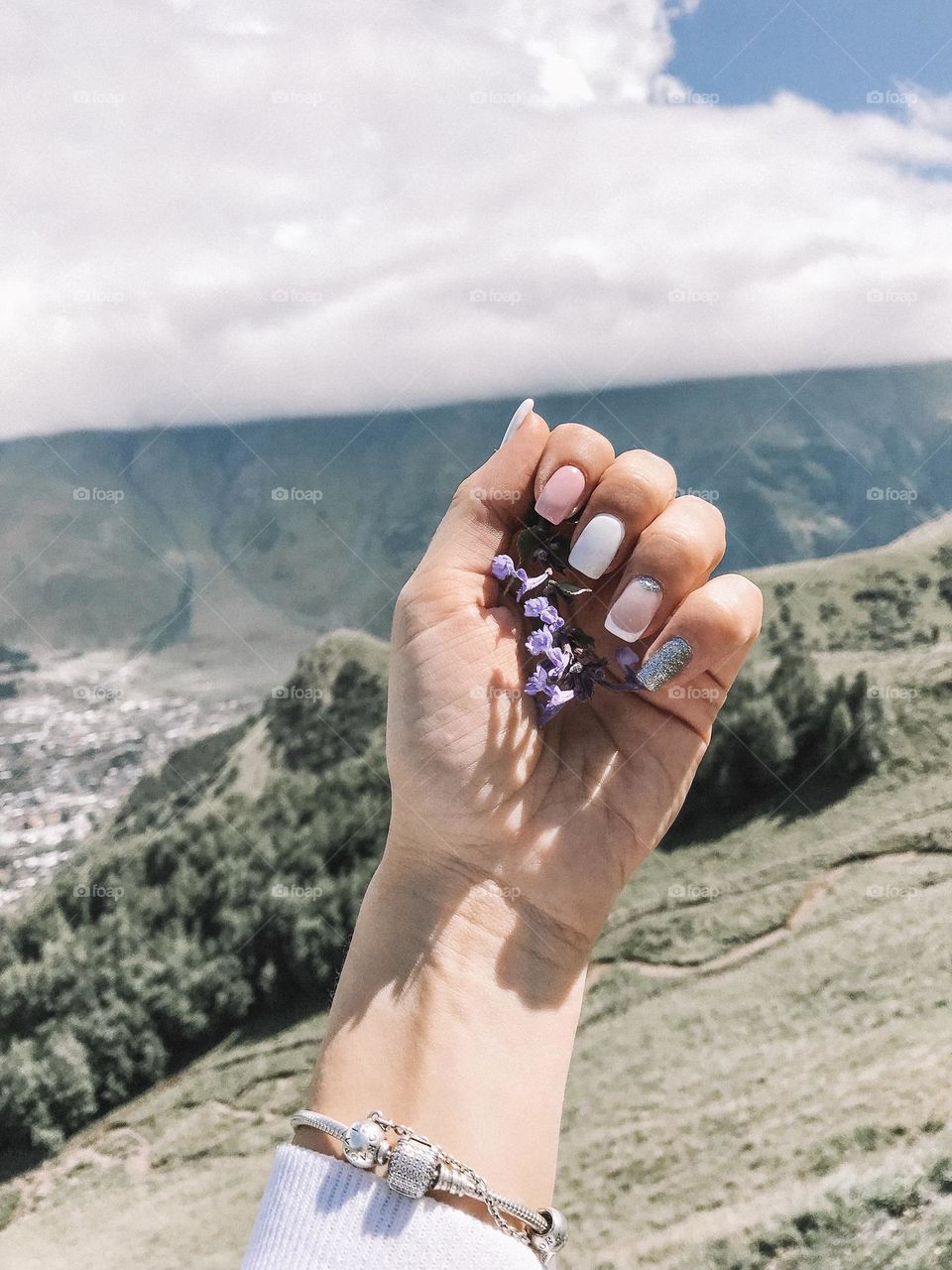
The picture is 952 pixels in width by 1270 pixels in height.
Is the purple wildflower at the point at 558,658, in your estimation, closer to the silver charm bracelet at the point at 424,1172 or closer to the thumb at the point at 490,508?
the thumb at the point at 490,508

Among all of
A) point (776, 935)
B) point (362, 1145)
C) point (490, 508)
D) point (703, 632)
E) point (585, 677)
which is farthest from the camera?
point (776, 935)

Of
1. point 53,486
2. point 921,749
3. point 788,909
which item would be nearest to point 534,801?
point 788,909

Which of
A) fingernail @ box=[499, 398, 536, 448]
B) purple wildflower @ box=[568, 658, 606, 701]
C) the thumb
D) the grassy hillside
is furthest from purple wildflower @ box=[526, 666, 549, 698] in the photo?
the grassy hillside

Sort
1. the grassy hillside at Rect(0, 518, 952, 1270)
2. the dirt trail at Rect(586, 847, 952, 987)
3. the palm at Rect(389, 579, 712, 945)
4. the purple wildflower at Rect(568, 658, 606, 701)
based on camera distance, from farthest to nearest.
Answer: the dirt trail at Rect(586, 847, 952, 987), the grassy hillside at Rect(0, 518, 952, 1270), the palm at Rect(389, 579, 712, 945), the purple wildflower at Rect(568, 658, 606, 701)

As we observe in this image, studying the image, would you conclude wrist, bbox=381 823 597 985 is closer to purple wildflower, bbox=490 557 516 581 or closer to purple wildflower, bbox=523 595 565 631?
purple wildflower, bbox=523 595 565 631

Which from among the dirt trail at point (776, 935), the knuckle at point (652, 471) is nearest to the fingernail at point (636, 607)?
the knuckle at point (652, 471)

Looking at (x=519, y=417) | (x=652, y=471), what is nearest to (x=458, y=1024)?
(x=652, y=471)

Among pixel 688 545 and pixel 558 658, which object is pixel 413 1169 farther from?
pixel 688 545
